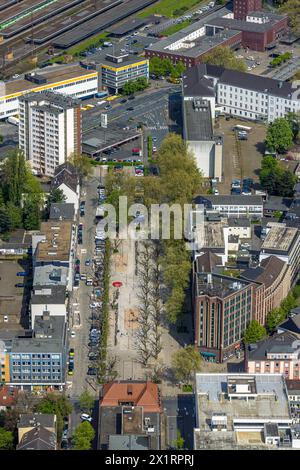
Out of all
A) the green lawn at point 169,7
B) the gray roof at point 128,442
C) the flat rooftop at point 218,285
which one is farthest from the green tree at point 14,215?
the green lawn at point 169,7

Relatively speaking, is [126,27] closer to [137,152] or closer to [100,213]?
[137,152]

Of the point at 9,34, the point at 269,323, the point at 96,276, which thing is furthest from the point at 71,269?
the point at 9,34

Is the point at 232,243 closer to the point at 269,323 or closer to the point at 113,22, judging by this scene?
the point at 269,323

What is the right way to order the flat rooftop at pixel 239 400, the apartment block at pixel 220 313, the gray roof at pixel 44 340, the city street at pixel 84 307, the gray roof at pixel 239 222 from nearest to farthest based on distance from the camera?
the flat rooftop at pixel 239 400 → the gray roof at pixel 44 340 → the city street at pixel 84 307 → the apartment block at pixel 220 313 → the gray roof at pixel 239 222

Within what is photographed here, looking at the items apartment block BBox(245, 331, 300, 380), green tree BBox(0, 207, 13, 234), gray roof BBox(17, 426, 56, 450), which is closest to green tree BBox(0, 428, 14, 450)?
gray roof BBox(17, 426, 56, 450)

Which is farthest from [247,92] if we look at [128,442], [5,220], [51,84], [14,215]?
[128,442]

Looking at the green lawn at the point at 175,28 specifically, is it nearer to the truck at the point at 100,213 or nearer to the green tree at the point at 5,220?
the truck at the point at 100,213
